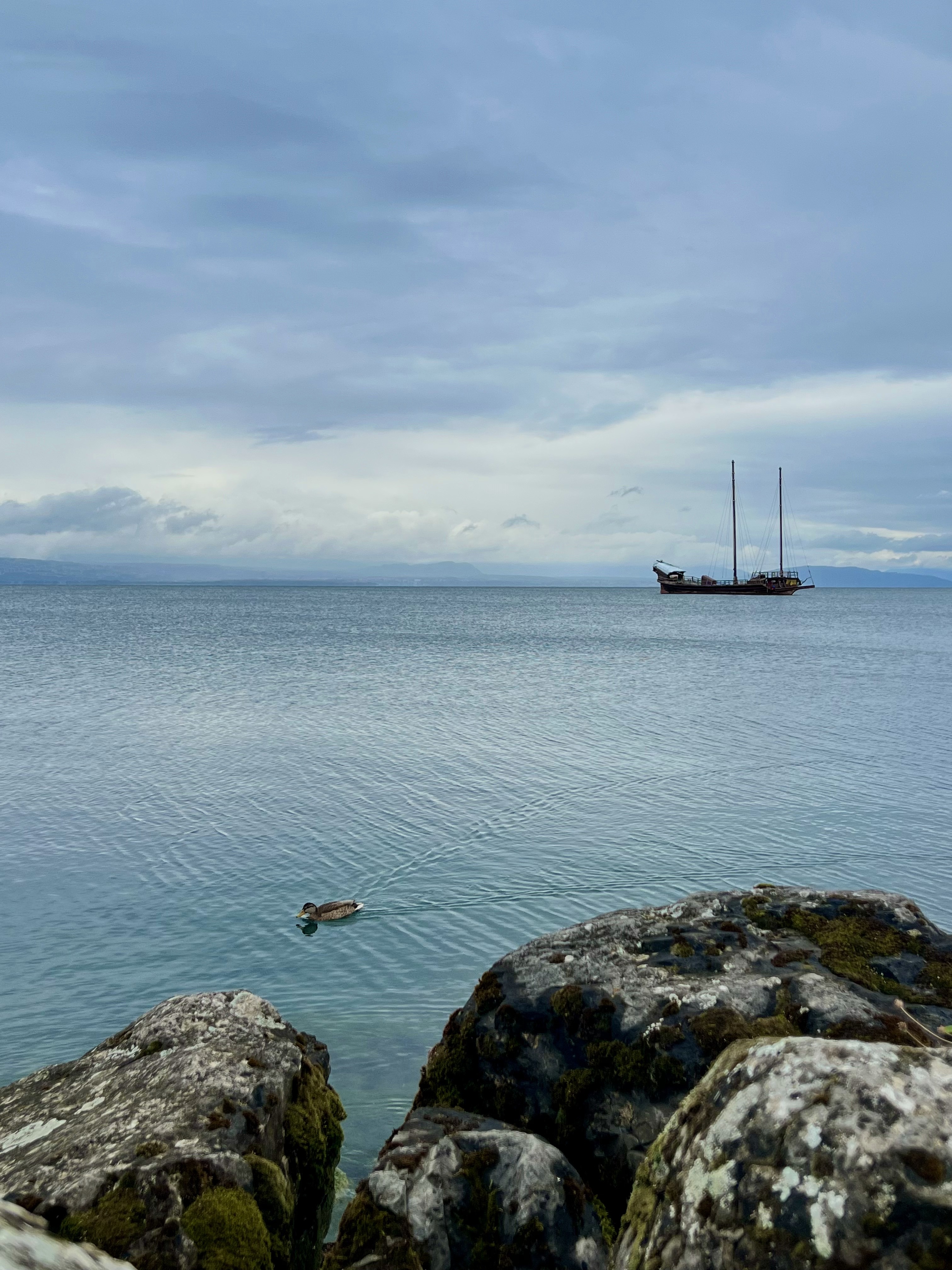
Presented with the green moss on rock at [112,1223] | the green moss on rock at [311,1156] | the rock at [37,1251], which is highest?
the rock at [37,1251]

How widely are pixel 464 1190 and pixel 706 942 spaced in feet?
11.3

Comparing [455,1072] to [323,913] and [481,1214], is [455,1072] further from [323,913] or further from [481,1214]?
[323,913]

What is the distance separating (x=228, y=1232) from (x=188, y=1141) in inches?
26.7

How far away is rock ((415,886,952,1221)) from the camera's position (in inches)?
288

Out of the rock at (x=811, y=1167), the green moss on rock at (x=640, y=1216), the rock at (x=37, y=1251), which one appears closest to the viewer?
the rock at (x=811, y=1167)

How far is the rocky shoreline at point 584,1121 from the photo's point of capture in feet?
12.5

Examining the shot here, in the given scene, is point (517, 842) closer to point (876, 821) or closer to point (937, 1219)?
point (876, 821)

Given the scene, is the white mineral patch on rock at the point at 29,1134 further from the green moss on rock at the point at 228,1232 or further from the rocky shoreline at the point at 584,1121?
the green moss on rock at the point at 228,1232

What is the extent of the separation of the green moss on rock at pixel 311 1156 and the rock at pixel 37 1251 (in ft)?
8.99

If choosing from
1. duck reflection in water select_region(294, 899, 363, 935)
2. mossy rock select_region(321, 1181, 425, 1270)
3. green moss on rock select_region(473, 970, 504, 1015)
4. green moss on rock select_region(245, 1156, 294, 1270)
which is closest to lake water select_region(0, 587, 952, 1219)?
duck reflection in water select_region(294, 899, 363, 935)

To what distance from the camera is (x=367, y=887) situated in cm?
1973

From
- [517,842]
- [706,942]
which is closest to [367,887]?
[517,842]

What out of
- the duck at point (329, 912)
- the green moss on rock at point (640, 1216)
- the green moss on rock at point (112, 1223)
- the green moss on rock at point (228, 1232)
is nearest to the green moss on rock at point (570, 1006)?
the green moss on rock at point (228, 1232)

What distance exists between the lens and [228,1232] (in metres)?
5.82
